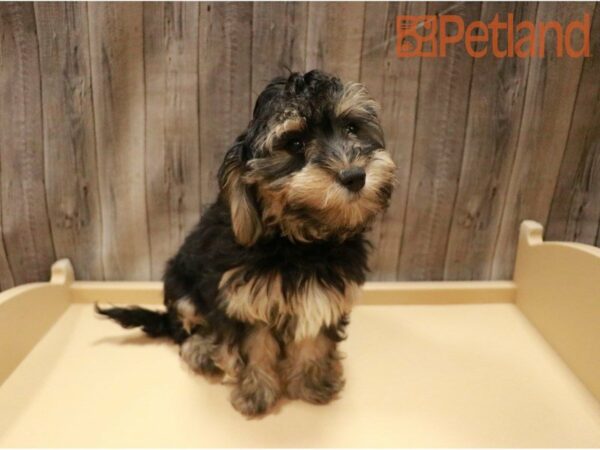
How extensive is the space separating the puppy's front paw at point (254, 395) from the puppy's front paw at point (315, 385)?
9 centimetres

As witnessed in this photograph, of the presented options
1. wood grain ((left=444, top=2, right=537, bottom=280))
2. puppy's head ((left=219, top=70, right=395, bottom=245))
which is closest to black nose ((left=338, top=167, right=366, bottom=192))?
puppy's head ((left=219, top=70, right=395, bottom=245))

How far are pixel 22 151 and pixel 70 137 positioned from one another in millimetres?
193

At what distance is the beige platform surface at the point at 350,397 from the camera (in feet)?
5.49

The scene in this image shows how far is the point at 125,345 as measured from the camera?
2.10 metres

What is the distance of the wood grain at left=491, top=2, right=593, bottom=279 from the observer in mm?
2078

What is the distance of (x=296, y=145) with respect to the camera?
1462 mm

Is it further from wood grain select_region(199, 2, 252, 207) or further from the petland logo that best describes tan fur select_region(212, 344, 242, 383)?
the petland logo

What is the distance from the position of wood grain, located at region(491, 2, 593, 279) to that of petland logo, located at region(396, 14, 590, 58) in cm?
2

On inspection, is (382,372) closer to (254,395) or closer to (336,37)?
(254,395)

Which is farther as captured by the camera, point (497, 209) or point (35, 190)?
point (497, 209)

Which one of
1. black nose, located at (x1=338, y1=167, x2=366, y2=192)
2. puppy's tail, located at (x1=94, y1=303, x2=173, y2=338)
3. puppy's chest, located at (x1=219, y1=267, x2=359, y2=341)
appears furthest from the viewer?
puppy's tail, located at (x1=94, y1=303, x2=173, y2=338)

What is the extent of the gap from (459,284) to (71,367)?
1.63 meters

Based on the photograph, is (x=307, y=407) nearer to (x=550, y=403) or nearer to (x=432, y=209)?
(x=550, y=403)

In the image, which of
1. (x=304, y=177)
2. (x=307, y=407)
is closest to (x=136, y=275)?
(x=307, y=407)
